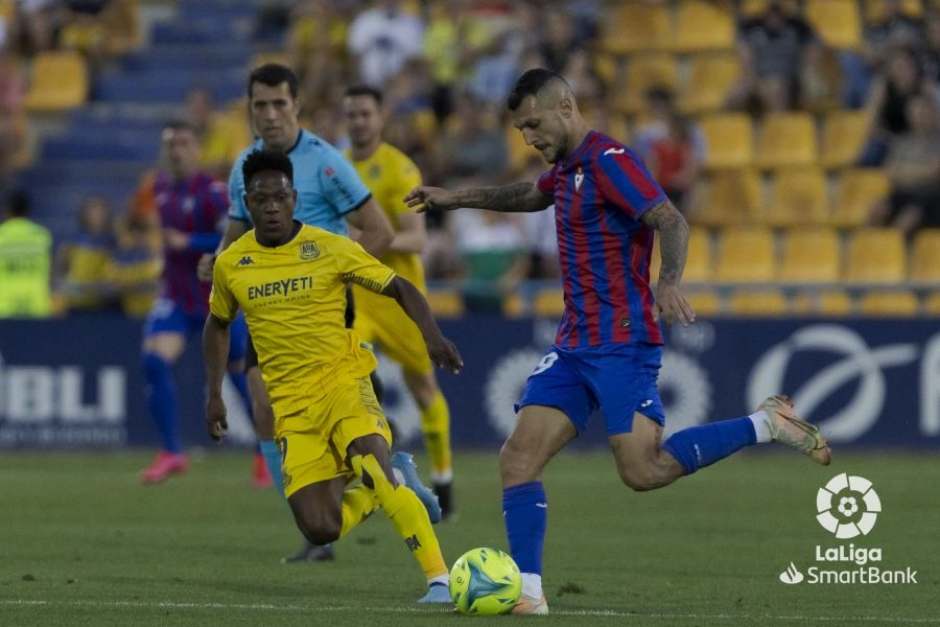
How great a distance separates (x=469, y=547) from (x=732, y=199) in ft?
33.4

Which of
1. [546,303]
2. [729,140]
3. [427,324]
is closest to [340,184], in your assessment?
[427,324]

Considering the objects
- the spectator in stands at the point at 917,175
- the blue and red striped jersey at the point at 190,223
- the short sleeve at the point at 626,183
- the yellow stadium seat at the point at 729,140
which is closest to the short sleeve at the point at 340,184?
the short sleeve at the point at 626,183

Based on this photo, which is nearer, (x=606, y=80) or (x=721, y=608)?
(x=721, y=608)

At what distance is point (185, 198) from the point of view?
15.9 m

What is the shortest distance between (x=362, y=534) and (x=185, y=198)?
160 inches

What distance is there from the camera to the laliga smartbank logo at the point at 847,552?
1015cm

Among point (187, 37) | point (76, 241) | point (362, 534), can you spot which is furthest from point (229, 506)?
point (187, 37)

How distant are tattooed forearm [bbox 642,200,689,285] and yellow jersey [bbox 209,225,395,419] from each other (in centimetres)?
142

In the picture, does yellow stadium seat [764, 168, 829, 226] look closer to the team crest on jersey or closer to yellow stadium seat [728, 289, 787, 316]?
yellow stadium seat [728, 289, 787, 316]

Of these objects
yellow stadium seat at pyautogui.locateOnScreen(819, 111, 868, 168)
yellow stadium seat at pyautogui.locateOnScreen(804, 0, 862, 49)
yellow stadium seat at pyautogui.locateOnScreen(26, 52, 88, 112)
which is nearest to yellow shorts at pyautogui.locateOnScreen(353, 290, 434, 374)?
yellow stadium seat at pyautogui.locateOnScreen(819, 111, 868, 168)

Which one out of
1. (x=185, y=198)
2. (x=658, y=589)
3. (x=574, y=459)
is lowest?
(x=574, y=459)

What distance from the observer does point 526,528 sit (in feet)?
29.4

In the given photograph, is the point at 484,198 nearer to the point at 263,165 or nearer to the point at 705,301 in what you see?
the point at 263,165

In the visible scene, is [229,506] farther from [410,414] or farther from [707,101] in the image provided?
[707,101]
